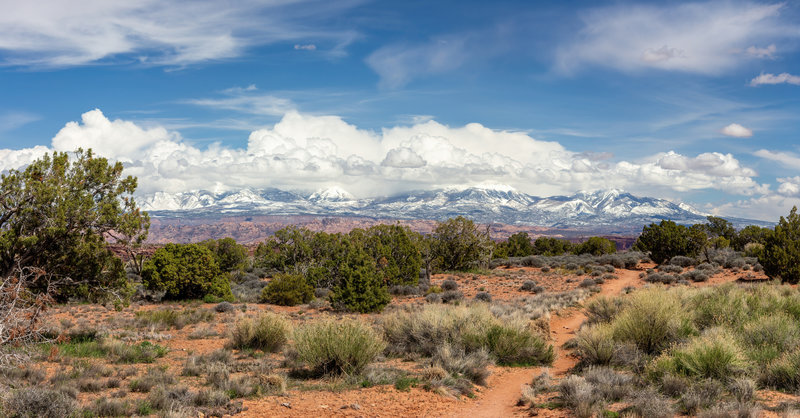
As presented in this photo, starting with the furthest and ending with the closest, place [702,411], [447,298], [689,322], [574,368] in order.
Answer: [447,298] < [689,322] < [574,368] < [702,411]

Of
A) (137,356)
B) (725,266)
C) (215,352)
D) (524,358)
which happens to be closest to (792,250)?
(725,266)

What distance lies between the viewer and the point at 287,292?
26.3m

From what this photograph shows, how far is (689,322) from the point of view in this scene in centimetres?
1211

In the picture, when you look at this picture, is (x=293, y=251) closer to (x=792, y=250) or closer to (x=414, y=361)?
(x=414, y=361)

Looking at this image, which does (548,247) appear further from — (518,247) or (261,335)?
(261,335)

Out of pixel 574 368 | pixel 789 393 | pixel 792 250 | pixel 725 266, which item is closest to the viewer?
pixel 789 393

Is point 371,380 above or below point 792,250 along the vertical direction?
below

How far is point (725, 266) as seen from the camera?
115ft

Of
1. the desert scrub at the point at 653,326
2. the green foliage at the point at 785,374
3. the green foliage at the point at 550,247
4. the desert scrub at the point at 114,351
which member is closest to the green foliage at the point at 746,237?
the green foliage at the point at 550,247

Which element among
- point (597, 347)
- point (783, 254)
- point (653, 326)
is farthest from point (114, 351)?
point (783, 254)

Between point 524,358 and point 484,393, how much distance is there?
10.6 feet

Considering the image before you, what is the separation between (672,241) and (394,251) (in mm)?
26230

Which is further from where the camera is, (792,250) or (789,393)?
(792,250)

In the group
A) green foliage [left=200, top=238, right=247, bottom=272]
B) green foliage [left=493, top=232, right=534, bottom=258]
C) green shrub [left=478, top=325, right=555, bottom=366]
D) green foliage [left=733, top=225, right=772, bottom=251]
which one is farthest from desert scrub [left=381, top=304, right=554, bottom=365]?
green foliage [left=733, top=225, right=772, bottom=251]
